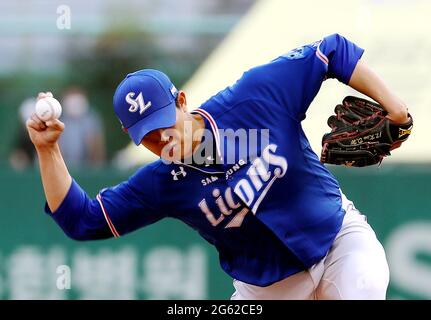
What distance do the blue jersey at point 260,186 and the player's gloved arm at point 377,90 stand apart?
42 mm

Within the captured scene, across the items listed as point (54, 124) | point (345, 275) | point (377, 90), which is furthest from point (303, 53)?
point (54, 124)

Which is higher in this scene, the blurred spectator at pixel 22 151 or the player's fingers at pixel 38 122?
the player's fingers at pixel 38 122

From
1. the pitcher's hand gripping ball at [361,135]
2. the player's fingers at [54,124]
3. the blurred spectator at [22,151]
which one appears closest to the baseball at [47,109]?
the player's fingers at [54,124]

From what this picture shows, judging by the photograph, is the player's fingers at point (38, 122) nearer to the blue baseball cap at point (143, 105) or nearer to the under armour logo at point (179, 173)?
the blue baseball cap at point (143, 105)

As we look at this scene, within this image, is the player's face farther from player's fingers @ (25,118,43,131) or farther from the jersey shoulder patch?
the jersey shoulder patch

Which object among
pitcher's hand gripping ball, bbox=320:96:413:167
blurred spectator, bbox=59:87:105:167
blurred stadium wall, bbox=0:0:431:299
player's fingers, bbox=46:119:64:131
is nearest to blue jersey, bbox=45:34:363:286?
pitcher's hand gripping ball, bbox=320:96:413:167

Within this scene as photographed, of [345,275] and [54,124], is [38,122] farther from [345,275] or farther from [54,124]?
[345,275]

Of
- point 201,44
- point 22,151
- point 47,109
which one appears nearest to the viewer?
point 47,109

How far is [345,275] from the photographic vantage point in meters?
4.36

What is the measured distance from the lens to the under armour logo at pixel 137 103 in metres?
4.15

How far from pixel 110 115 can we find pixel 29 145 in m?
1.08

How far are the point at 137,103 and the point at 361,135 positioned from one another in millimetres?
1043

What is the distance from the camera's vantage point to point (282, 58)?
442cm

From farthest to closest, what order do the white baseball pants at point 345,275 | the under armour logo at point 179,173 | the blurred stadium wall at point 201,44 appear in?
1. the blurred stadium wall at point 201,44
2. the under armour logo at point 179,173
3. the white baseball pants at point 345,275
